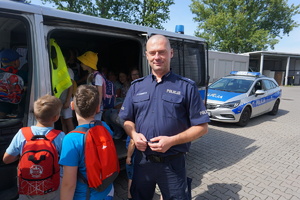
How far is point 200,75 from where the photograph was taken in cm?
417

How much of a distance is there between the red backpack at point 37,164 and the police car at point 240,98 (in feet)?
18.2

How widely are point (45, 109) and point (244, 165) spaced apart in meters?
3.78

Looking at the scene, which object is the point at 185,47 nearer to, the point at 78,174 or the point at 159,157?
the point at 159,157

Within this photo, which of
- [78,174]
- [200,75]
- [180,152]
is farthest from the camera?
[200,75]

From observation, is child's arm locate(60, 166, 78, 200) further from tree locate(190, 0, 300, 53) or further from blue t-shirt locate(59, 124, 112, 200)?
tree locate(190, 0, 300, 53)

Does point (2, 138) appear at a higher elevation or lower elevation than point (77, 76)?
lower

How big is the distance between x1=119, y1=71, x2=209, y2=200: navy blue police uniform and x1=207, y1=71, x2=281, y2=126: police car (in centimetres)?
492

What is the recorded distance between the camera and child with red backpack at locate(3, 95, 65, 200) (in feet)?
5.27

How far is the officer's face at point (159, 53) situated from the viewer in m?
1.68

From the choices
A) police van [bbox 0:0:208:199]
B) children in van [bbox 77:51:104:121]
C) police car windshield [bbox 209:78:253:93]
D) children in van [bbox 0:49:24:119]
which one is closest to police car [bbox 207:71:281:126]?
police car windshield [bbox 209:78:253:93]

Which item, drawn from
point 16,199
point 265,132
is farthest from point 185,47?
point 265,132

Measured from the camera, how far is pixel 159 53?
1682 mm

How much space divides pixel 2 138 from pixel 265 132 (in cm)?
649

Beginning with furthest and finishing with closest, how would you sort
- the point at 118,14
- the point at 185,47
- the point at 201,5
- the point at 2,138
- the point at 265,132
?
the point at 201,5 < the point at 118,14 < the point at 265,132 < the point at 185,47 < the point at 2,138
